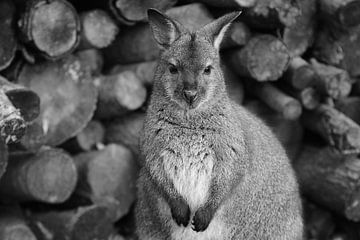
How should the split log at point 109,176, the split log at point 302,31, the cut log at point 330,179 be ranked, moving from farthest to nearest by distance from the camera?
the cut log at point 330,179, the split log at point 302,31, the split log at point 109,176

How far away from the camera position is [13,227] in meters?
3.80

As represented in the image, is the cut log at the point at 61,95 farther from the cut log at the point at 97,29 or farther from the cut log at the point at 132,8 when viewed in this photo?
the cut log at the point at 132,8

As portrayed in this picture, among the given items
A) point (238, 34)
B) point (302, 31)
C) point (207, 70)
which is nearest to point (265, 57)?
point (238, 34)

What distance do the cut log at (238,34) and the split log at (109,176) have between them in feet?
3.14

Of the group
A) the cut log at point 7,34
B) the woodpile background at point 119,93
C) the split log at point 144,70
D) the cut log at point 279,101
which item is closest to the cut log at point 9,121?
the woodpile background at point 119,93

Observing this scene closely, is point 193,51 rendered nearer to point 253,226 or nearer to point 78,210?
point 253,226

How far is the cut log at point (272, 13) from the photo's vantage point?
3.92m

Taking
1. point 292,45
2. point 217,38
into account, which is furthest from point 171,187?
point 292,45

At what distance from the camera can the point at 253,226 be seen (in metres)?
3.48

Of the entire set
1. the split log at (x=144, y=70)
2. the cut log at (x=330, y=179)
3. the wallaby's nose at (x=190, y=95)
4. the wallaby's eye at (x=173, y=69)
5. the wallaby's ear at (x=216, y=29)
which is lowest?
the cut log at (x=330, y=179)

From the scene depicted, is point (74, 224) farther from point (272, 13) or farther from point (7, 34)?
point (272, 13)

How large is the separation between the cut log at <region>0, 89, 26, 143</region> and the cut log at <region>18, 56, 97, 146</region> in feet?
1.79

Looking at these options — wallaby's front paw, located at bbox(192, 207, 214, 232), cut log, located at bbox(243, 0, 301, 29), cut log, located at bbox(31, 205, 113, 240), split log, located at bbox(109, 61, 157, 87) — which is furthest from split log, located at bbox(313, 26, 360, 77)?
cut log, located at bbox(31, 205, 113, 240)

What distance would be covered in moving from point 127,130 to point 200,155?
1.06 metres
